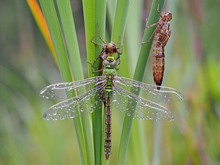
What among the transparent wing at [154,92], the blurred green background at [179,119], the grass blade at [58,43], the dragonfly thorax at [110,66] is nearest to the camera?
the grass blade at [58,43]

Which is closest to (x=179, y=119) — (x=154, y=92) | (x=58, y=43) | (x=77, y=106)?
(x=154, y=92)

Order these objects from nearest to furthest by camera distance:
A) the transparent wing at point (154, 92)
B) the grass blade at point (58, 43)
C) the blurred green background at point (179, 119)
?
the grass blade at point (58, 43) → the transparent wing at point (154, 92) → the blurred green background at point (179, 119)

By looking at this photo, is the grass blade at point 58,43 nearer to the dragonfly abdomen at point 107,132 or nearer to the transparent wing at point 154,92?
the dragonfly abdomen at point 107,132

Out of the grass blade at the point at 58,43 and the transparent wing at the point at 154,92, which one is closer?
the grass blade at the point at 58,43

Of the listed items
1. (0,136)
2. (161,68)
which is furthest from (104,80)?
(0,136)

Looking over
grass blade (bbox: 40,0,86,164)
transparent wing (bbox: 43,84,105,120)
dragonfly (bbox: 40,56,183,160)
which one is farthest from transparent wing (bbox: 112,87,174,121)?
grass blade (bbox: 40,0,86,164)

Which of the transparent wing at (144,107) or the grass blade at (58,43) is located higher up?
the grass blade at (58,43)

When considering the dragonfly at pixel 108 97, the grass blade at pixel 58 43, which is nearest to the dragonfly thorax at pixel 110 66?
the dragonfly at pixel 108 97

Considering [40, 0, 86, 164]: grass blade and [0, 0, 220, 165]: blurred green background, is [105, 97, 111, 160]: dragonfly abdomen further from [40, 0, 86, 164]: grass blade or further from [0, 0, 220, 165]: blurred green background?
[0, 0, 220, 165]: blurred green background

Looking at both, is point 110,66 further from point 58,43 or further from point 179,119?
point 179,119
